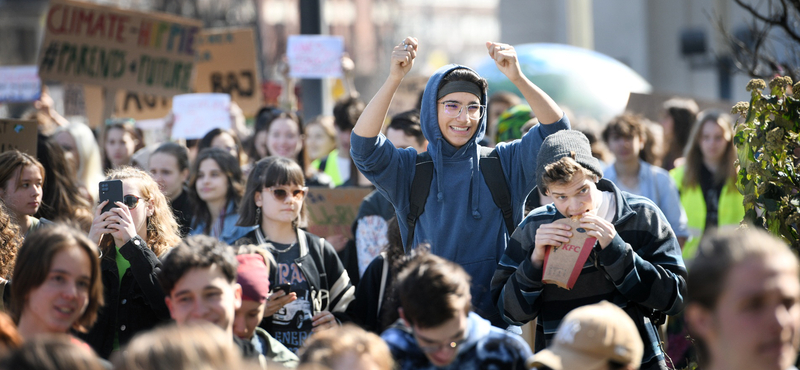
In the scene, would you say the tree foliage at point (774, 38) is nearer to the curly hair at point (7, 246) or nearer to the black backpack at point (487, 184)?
the black backpack at point (487, 184)

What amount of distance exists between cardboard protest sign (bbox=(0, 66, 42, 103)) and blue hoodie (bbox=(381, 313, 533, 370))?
8426 mm

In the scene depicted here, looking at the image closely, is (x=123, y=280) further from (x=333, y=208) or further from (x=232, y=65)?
(x=232, y=65)

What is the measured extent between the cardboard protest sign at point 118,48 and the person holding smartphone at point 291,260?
13.6 feet

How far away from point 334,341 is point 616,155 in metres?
4.20

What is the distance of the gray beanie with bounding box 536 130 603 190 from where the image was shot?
11.1ft

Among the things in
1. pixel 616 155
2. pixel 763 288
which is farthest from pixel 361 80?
pixel 763 288

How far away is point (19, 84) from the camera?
402 inches

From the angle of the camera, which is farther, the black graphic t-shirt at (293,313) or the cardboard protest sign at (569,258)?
the black graphic t-shirt at (293,313)

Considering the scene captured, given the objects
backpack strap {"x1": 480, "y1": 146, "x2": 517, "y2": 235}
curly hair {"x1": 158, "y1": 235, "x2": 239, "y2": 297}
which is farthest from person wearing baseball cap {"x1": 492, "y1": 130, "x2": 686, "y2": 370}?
curly hair {"x1": 158, "y1": 235, "x2": 239, "y2": 297}

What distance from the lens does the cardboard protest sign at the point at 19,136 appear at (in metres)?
5.23

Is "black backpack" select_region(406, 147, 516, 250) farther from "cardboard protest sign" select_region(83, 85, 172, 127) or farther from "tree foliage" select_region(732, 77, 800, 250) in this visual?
"cardboard protest sign" select_region(83, 85, 172, 127)

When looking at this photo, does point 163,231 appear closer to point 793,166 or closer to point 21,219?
point 21,219

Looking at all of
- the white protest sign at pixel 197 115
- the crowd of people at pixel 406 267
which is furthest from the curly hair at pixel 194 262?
the white protest sign at pixel 197 115

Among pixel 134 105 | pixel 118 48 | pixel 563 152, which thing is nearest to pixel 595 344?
pixel 563 152
